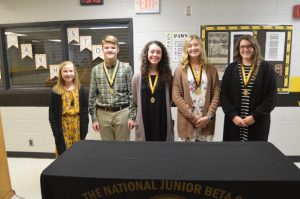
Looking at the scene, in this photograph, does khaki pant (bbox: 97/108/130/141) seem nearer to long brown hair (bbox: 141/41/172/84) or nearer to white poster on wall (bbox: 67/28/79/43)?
long brown hair (bbox: 141/41/172/84)

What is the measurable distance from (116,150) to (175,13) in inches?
96.3

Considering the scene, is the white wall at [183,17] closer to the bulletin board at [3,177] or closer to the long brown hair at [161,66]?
the long brown hair at [161,66]

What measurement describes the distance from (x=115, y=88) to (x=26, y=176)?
1.68 m

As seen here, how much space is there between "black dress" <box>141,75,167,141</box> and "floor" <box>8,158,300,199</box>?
1.39m

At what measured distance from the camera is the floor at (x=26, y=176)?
262 cm

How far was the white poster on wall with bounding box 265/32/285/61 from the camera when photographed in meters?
3.00

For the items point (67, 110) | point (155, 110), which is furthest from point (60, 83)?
point (155, 110)

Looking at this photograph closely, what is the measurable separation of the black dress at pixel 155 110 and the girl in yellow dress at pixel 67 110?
62cm

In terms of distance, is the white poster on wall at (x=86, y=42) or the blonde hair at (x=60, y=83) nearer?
the blonde hair at (x=60, y=83)

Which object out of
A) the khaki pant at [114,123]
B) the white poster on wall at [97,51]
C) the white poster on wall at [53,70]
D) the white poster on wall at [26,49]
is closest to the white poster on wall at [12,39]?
the white poster on wall at [26,49]

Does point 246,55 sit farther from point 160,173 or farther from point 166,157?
point 160,173

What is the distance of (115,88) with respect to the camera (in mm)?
2410

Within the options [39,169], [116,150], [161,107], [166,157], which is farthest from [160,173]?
[39,169]

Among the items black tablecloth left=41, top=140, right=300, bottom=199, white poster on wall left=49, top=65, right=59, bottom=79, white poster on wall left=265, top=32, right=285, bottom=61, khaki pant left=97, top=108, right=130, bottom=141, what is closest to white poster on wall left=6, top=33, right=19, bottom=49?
white poster on wall left=49, top=65, right=59, bottom=79
